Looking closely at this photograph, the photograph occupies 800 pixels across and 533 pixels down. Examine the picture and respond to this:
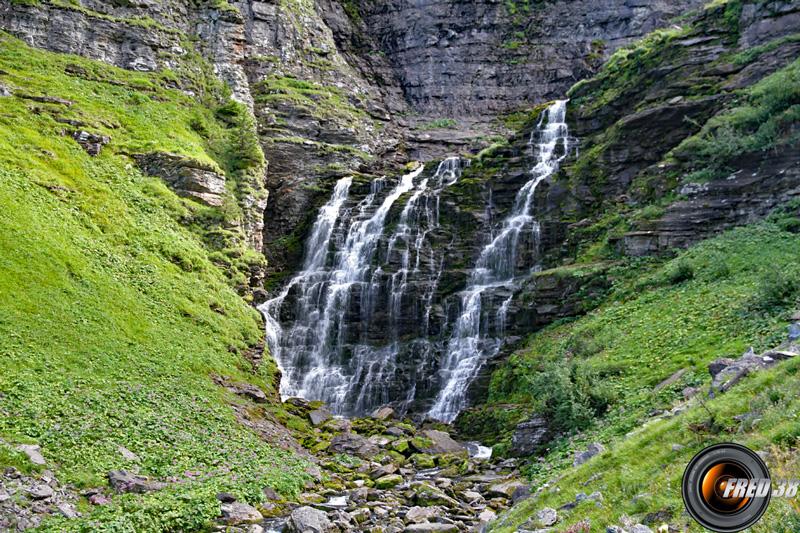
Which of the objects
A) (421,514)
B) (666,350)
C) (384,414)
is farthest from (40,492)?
(666,350)

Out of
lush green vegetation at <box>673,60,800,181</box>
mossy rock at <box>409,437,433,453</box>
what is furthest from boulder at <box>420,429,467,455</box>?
lush green vegetation at <box>673,60,800,181</box>

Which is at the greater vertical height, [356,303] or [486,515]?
[356,303]

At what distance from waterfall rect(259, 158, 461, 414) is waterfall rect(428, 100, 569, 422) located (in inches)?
76.7

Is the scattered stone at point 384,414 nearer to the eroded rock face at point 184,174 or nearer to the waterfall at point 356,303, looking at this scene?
the waterfall at point 356,303

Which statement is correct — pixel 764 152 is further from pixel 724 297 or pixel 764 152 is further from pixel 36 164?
pixel 36 164

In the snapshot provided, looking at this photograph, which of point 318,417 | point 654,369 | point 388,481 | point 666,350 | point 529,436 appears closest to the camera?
point 654,369

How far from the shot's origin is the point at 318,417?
2652 centimetres

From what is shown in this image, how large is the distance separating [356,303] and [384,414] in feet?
31.4

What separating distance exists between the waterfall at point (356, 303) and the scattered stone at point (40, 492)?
17995mm

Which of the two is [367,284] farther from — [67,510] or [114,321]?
[67,510]

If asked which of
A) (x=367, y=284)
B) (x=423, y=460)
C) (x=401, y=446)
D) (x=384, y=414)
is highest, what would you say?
(x=367, y=284)

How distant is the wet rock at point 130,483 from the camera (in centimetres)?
1505

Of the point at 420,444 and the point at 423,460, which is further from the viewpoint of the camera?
the point at 420,444

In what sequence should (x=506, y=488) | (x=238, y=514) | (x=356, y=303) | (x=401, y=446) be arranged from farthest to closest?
(x=356, y=303), (x=401, y=446), (x=506, y=488), (x=238, y=514)
